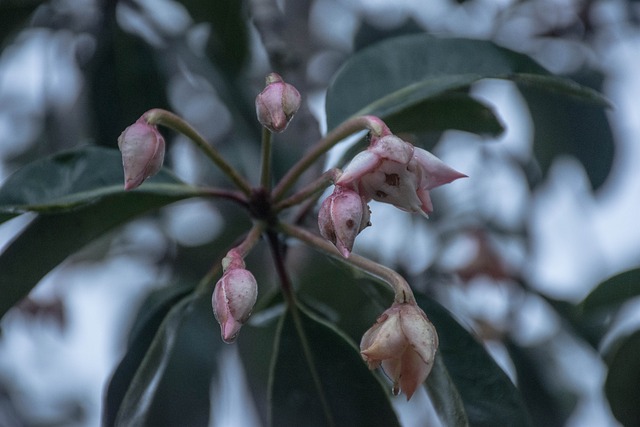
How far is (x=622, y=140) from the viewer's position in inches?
70.6

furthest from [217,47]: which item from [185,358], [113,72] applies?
[185,358]

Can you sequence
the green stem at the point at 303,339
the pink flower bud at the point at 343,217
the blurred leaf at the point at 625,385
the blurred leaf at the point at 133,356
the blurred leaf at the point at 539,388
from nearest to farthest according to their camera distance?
the pink flower bud at the point at 343,217
the blurred leaf at the point at 133,356
the green stem at the point at 303,339
the blurred leaf at the point at 625,385
the blurred leaf at the point at 539,388

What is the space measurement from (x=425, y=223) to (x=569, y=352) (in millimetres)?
450

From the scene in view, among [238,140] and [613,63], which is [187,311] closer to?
[238,140]

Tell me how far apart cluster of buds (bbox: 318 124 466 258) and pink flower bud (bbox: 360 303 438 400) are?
75 millimetres

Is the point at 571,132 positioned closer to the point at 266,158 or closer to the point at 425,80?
the point at 425,80

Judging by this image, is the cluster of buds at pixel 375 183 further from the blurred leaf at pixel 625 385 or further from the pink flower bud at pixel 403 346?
the blurred leaf at pixel 625 385

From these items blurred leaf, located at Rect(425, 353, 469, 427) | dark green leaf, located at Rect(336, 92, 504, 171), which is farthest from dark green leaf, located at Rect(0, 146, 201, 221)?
blurred leaf, located at Rect(425, 353, 469, 427)

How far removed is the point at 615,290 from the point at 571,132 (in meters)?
0.75

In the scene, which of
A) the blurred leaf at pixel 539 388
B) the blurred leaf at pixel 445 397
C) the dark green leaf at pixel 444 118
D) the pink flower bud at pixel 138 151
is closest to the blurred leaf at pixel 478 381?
the blurred leaf at pixel 445 397

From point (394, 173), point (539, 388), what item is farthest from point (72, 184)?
point (539, 388)

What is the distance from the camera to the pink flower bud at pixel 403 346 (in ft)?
2.51

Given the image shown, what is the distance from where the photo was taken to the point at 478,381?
965 millimetres

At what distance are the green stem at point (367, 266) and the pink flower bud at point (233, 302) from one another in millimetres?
99
